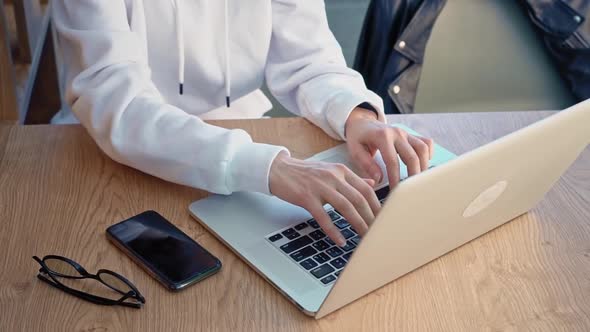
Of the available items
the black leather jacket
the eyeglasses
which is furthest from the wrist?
the black leather jacket

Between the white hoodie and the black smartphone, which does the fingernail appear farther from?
the black smartphone

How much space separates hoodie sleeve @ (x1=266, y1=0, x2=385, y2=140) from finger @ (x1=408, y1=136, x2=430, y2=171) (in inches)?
6.6

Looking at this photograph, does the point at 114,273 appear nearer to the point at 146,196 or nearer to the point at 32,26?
the point at 146,196

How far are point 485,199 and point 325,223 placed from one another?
185mm

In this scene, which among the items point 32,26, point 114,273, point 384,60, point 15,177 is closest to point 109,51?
point 15,177

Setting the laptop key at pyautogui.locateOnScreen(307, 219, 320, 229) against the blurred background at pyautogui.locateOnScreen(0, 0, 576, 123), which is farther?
the blurred background at pyautogui.locateOnScreen(0, 0, 576, 123)

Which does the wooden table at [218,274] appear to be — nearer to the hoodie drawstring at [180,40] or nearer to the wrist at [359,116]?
the wrist at [359,116]

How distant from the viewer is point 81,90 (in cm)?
108

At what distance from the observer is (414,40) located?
1725mm

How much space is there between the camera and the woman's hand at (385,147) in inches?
40.5

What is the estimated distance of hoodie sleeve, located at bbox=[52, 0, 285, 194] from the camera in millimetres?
994

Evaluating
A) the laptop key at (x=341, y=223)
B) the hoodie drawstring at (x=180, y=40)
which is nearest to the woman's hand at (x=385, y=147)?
the laptop key at (x=341, y=223)

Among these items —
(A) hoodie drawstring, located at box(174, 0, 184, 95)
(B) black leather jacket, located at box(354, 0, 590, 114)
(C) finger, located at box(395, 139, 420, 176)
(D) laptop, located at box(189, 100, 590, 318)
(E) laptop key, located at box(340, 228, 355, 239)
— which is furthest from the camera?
(B) black leather jacket, located at box(354, 0, 590, 114)

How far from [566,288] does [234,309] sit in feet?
1.26
